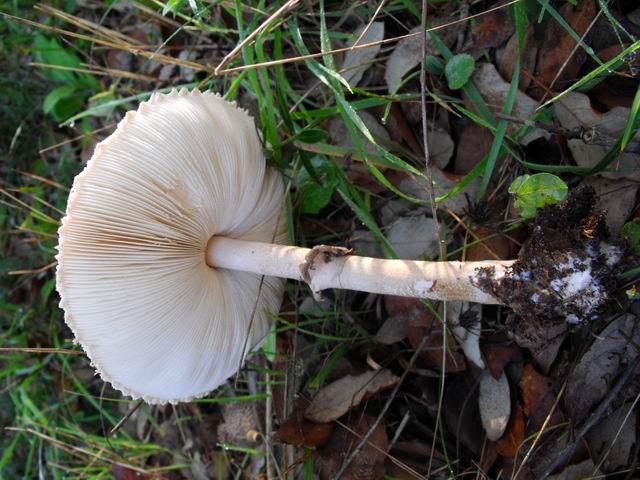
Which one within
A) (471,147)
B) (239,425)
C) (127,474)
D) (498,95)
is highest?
(498,95)

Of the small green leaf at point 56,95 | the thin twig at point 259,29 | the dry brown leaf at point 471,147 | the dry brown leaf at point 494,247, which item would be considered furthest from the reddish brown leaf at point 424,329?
the small green leaf at point 56,95

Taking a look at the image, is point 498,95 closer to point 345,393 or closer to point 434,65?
point 434,65

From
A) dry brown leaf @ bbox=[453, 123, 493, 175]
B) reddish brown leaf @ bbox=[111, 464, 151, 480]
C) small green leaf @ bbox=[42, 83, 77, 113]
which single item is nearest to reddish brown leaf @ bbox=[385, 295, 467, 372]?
dry brown leaf @ bbox=[453, 123, 493, 175]

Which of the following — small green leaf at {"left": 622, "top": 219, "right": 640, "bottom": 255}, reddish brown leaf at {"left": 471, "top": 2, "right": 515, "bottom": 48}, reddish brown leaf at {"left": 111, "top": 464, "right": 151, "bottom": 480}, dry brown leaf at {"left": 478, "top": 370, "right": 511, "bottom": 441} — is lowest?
reddish brown leaf at {"left": 111, "top": 464, "right": 151, "bottom": 480}

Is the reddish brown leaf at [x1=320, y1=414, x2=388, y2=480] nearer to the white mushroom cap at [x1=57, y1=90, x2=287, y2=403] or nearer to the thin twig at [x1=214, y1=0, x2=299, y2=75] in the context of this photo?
the white mushroom cap at [x1=57, y1=90, x2=287, y2=403]

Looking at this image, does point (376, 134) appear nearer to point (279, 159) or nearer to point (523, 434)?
point (279, 159)

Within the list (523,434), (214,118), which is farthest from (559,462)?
(214,118)

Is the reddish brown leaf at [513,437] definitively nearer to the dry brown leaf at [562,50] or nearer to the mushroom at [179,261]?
the mushroom at [179,261]

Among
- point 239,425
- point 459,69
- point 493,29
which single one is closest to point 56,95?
point 239,425
